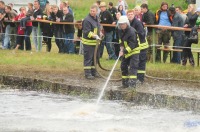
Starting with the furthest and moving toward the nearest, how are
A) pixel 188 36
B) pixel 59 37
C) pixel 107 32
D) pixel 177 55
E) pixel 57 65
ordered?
pixel 59 37 → pixel 107 32 → pixel 177 55 → pixel 57 65 → pixel 188 36

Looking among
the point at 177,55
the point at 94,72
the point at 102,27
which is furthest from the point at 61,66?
the point at 177,55

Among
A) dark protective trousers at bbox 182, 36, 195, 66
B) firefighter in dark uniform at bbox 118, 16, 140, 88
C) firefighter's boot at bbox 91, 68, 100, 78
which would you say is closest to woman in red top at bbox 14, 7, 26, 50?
firefighter's boot at bbox 91, 68, 100, 78

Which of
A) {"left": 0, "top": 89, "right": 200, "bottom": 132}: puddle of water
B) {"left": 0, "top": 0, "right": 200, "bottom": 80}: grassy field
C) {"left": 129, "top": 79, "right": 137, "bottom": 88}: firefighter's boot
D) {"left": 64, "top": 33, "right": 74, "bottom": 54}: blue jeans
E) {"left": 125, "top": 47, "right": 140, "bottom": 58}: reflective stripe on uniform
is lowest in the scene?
{"left": 0, "top": 89, "right": 200, "bottom": 132}: puddle of water

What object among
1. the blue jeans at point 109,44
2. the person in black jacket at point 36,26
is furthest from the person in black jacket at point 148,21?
the person in black jacket at point 36,26

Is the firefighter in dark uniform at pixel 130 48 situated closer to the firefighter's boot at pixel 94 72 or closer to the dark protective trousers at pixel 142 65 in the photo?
the dark protective trousers at pixel 142 65

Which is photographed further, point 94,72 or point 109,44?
point 109,44

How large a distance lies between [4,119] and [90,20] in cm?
529

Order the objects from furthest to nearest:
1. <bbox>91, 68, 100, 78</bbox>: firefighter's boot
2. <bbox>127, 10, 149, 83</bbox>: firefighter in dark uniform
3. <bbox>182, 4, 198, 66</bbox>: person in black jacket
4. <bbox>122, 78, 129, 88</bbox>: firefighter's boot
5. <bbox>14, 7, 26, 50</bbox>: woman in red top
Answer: <bbox>14, 7, 26, 50</bbox>: woman in red top < <bbox>182, 4, 198, 66</bbox>: person in black jacket < <bbox>91, 68, 100, 78</bbox>: firefighter's boot < <bbox>127, 10, 149, 83</bbox>: firefighter in dark uniform < <bbox>122, 78, 129, 88</bbox>: firefighter's boot

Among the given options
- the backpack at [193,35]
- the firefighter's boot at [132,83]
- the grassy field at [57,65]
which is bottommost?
the grassy field at [57,65]

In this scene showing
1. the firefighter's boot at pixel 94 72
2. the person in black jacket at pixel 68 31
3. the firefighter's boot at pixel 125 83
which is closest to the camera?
the firefighter's boot at pixel 125 83

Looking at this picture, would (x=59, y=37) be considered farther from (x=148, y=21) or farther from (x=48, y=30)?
(x=148, y=21)

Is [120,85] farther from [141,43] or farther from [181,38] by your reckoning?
[181,38]

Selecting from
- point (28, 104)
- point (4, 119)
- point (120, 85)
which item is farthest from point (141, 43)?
point (4, 119)

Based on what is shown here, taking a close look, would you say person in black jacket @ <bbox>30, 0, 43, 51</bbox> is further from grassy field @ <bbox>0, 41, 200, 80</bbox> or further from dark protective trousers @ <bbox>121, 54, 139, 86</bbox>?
dark protective trousers @ <bbox>121, 54, 139, 86</bbox>
